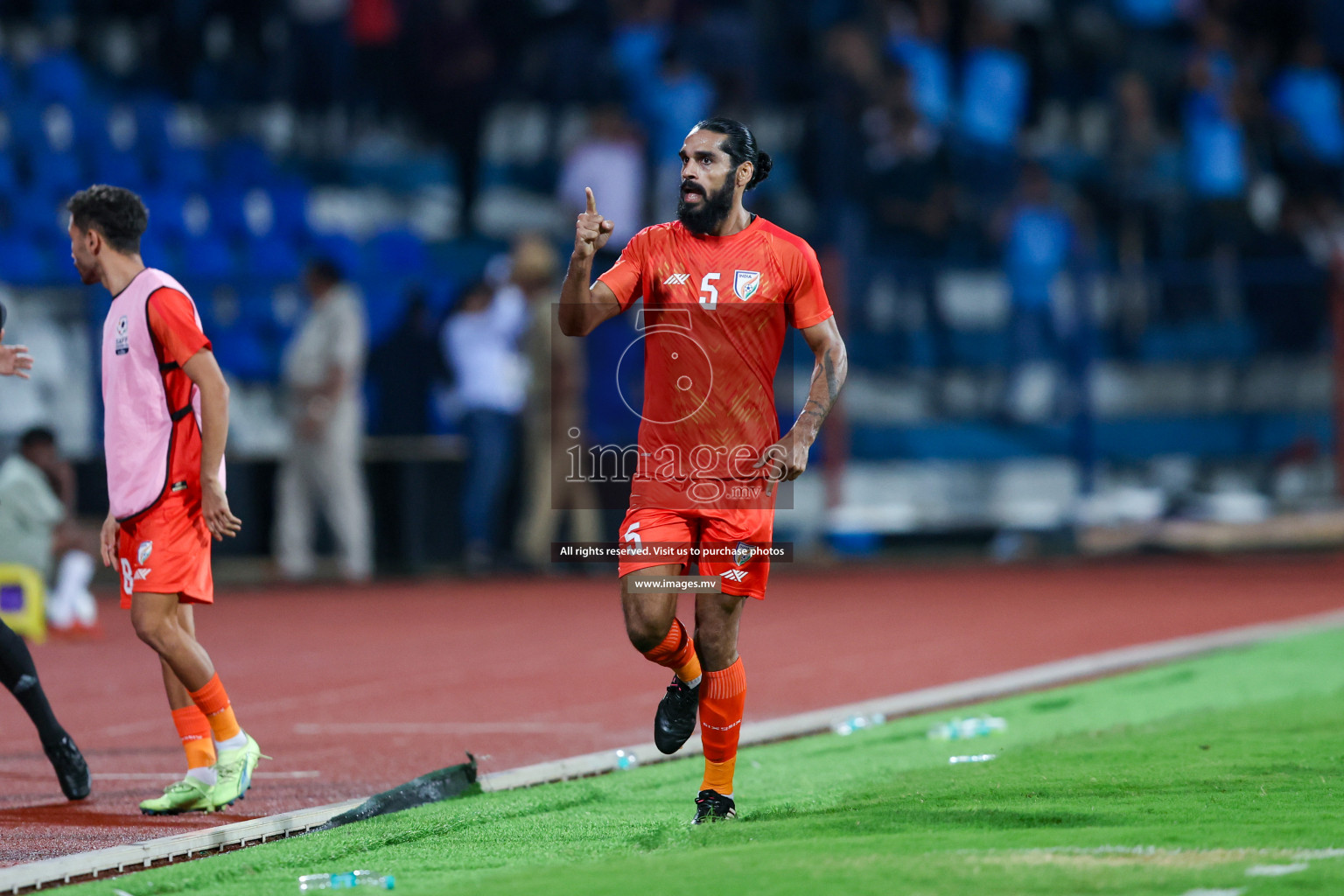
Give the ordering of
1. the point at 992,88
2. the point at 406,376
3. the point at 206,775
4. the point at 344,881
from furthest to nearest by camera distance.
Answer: the point at 992,88 < the point at 406,376 < the point at 206,775 < the point at 344,881

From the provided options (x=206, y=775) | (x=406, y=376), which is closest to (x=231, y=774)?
(x=206, y=775)

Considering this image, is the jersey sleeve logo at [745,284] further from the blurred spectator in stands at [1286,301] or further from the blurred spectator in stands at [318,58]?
the blurred spectator in stands at [318,58]

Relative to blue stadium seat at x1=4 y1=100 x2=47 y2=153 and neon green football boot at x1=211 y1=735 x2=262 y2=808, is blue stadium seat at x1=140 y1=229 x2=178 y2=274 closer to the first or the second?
Answer: blue stadium seat at x1=4 y1=100 x2=47 y2=153

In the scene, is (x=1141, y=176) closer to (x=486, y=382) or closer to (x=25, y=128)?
(x=486, y=382)

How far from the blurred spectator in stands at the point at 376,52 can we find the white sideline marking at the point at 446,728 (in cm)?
1376

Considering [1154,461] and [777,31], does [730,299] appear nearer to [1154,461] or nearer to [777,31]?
[1154,461]

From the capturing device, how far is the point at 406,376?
59.5 ft

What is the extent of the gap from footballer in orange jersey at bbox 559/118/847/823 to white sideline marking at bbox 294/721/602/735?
264cm

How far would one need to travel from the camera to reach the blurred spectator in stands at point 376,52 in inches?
852

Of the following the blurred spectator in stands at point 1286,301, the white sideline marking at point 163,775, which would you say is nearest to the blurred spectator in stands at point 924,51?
the blurred spectator in stands at point 1286,301

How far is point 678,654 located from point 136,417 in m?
2.30

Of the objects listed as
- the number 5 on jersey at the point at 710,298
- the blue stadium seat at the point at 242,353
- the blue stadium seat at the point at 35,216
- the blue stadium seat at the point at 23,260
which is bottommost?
the number 5 on jersey at the point at 710,298

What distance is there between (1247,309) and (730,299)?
46.4 feet

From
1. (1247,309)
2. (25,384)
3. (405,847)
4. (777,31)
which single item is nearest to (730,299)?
(405,847)
